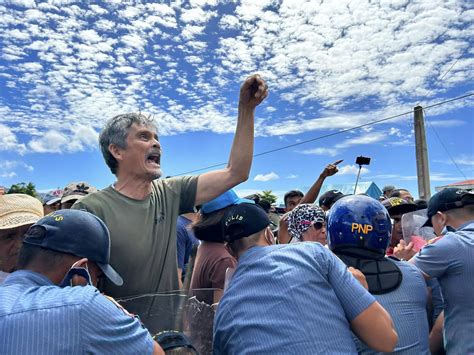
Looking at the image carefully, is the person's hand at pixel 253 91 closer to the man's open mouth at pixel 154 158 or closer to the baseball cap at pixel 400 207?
the man's open mouth at pixel 154 158

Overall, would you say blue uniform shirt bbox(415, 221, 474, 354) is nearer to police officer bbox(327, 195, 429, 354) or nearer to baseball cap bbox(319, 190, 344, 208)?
police officer bbox(327, 195, 429, 354)

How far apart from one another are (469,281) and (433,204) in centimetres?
67

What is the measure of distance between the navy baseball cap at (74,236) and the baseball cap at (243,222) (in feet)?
1.77

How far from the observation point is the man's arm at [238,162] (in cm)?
245

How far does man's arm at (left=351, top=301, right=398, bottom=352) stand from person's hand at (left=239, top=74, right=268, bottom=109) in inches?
52.5

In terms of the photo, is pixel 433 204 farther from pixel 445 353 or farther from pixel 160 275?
pixel 160 275

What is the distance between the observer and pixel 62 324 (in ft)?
4.06

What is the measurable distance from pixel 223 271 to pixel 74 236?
3.80ft

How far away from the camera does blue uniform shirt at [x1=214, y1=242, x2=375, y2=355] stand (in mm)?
1543

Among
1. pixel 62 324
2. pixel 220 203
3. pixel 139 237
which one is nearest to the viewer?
pixel 62 324

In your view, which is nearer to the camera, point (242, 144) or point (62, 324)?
point (62, 324)

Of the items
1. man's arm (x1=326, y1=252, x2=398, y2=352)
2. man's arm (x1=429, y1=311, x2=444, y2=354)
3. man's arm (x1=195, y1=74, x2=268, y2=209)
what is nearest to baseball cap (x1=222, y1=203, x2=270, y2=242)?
man's arm (x1=326, y1=252, x2=398, y2=352)

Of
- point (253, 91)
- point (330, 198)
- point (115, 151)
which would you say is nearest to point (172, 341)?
point (115, 151)

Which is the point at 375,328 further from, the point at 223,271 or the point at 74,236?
the point at 74,236
